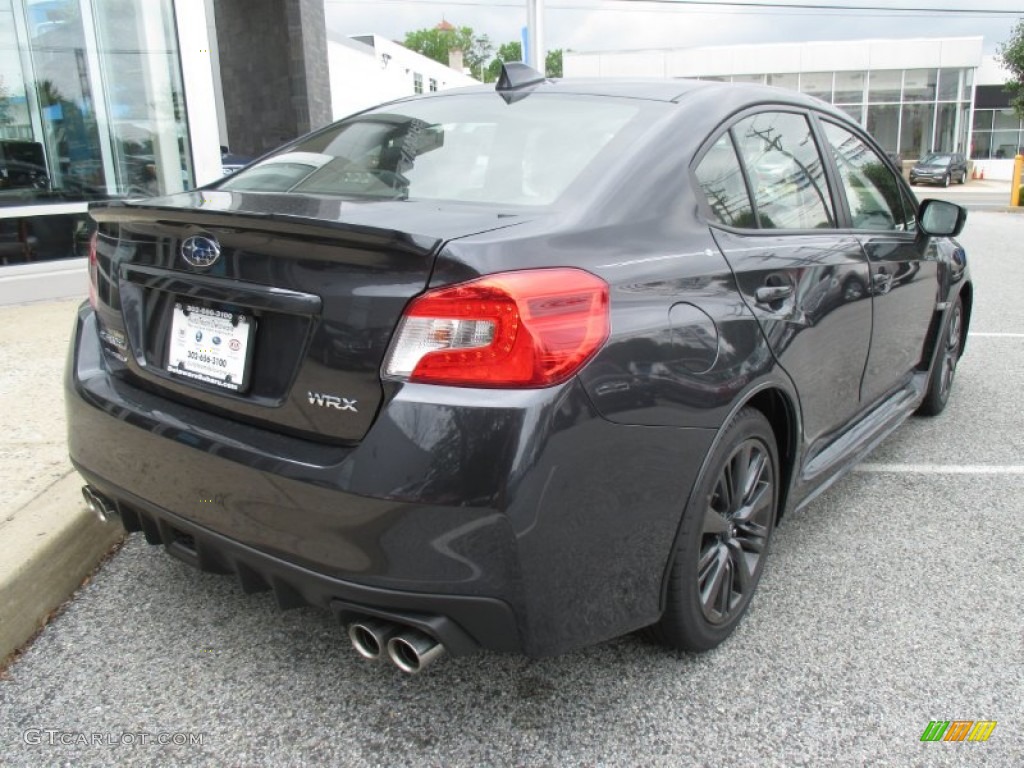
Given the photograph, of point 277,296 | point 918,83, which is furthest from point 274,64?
point 918,83

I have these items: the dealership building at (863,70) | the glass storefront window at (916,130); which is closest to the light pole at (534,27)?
the dealership building at (863,70)

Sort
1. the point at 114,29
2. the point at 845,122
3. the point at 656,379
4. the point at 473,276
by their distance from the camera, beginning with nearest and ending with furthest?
the point at 473,276 → the point at 656,379 → the point at 845,122 → the point at 114,29

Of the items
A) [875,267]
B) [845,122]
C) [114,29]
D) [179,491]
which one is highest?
[114,29]

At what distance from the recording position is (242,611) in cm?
266

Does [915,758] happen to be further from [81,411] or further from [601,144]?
[81,411]

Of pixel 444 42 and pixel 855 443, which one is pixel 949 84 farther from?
pixel 444 42

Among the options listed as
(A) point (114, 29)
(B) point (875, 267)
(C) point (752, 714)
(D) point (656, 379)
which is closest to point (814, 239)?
(B) point (875, 267)

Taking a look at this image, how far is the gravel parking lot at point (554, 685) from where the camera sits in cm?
208

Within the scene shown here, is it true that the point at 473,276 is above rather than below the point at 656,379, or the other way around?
above

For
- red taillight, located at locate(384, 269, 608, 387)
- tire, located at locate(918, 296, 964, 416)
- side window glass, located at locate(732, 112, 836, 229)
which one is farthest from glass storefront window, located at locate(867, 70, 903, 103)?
red taillight, located at locate(384, 269, 608, 387)

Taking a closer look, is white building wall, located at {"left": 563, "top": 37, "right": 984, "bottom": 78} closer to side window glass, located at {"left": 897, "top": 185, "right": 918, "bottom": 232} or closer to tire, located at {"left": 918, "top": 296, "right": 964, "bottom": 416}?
tire, located at {"left": 918, "top": 296, "right": 964, "bottom": 416}

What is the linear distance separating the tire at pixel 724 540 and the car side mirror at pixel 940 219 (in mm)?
1723

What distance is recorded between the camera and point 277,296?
191 cm

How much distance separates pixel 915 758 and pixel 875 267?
5.93 feet
